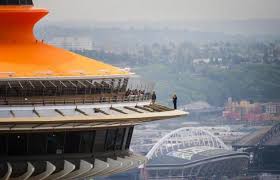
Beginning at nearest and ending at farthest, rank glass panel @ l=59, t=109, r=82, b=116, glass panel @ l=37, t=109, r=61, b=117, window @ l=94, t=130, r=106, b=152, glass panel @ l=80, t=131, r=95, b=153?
1. glass panel @ l=37, t=109, r=61, b=117
2. glass panel @ l=59, t=109, r=82, b=116
3. glass panel @ l=80, t=131, r=95, b=153
4. window @ l=94, t=130, r=106, b=152

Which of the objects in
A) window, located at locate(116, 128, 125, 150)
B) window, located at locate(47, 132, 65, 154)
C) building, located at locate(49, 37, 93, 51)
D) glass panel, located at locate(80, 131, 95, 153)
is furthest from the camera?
building, located at locate(49, 37, 93, 51)

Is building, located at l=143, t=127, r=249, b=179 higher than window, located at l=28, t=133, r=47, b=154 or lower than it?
lower

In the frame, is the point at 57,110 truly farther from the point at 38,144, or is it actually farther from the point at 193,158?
the point at 193,158

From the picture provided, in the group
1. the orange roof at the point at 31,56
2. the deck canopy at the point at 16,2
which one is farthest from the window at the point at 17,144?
the deck canopy at the point at 16,2

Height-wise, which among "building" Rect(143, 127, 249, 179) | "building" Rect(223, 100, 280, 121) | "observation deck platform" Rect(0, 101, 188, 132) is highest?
"observation deck platform" Rect(0, 101, 188, 132)

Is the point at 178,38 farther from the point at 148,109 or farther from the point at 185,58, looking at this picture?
the point at 148,109

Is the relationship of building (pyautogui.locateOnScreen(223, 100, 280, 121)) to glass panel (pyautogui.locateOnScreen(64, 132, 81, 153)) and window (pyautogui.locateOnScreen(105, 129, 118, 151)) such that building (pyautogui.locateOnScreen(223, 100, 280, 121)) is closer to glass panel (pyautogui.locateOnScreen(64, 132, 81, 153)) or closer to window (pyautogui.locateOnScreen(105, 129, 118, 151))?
window (pyautogui.locateOnScreen(105, 129, 118, 151))

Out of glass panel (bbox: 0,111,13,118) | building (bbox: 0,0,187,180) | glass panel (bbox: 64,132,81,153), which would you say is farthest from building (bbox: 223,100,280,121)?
glass panel (bbox: 0,111,13,118)

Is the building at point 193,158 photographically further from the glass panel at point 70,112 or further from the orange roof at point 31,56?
the glass panel at point 70,112

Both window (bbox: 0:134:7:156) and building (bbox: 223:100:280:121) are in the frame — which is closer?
window (bbox: 0:134:7:156)
